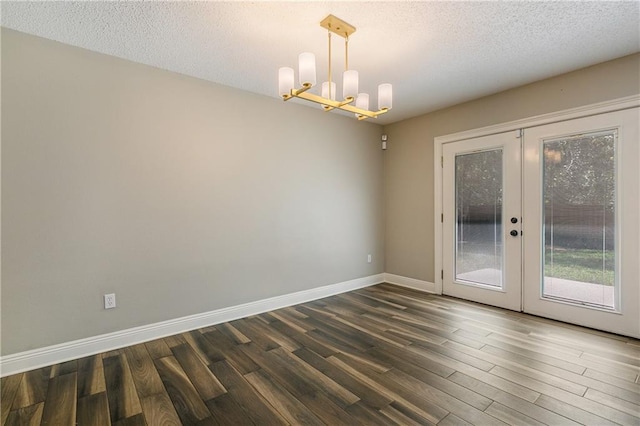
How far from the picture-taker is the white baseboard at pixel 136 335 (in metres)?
2.26

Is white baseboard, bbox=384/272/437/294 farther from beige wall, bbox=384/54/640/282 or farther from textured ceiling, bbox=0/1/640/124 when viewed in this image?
textured ceiling, bbox=0/1/640/124

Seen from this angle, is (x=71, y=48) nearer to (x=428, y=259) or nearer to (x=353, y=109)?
(x=353, y=109)

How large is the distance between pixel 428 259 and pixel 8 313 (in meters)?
4.42

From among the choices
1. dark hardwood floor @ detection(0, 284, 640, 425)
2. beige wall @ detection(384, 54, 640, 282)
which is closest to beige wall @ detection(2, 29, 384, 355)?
dark hardwood floor @ detection(0, 284, 640, 425)

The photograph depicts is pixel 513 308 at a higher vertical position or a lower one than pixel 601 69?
lower

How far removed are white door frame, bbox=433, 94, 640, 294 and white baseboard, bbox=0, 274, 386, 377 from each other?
5.63 ft

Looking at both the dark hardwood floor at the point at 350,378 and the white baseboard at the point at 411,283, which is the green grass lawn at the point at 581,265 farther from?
the white baseboard at the point at 411,283

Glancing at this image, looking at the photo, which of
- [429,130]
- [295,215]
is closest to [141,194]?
[295,215]

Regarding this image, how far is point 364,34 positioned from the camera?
2316mm

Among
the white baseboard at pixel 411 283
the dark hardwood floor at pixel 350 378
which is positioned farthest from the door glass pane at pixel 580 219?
the white baseboard at pixel 411 283

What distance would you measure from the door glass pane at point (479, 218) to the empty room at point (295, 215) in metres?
0.02

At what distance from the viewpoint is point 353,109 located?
2420mm

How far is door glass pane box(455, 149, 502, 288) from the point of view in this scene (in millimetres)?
3586

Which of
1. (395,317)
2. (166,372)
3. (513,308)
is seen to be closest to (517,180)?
(513,308)
